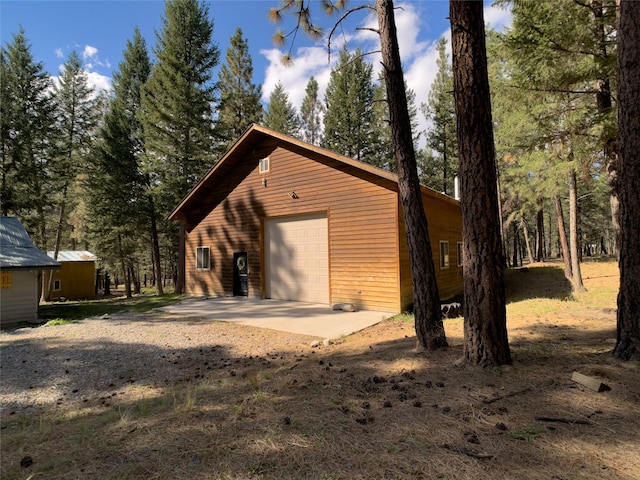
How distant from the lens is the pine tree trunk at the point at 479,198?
11.8 ft

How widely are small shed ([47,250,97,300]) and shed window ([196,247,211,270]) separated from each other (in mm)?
14994

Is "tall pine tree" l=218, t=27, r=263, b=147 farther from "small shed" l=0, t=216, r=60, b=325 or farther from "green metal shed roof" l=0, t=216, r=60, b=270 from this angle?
"small shed" l=0, t=216, r=60, b=325

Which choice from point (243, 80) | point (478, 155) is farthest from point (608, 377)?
point (243, 80)

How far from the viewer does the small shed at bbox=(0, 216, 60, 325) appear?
33.2 feet

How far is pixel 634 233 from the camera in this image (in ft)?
11.0

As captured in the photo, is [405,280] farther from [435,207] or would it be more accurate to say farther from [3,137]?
[3,137]

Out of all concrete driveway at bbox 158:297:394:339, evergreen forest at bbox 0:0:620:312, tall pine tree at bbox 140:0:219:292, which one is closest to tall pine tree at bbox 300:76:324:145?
evergreen forest at bbox 0:0:620:312

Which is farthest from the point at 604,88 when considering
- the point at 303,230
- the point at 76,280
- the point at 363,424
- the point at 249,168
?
the point at 76,280

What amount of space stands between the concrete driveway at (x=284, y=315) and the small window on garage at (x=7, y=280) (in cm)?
436

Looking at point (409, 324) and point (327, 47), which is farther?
point (409, 324)

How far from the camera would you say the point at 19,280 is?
10.6 metres

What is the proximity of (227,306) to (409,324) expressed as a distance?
618 cm

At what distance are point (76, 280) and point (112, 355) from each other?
23.0 metres

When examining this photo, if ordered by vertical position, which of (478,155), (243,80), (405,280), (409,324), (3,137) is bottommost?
(409,324)
